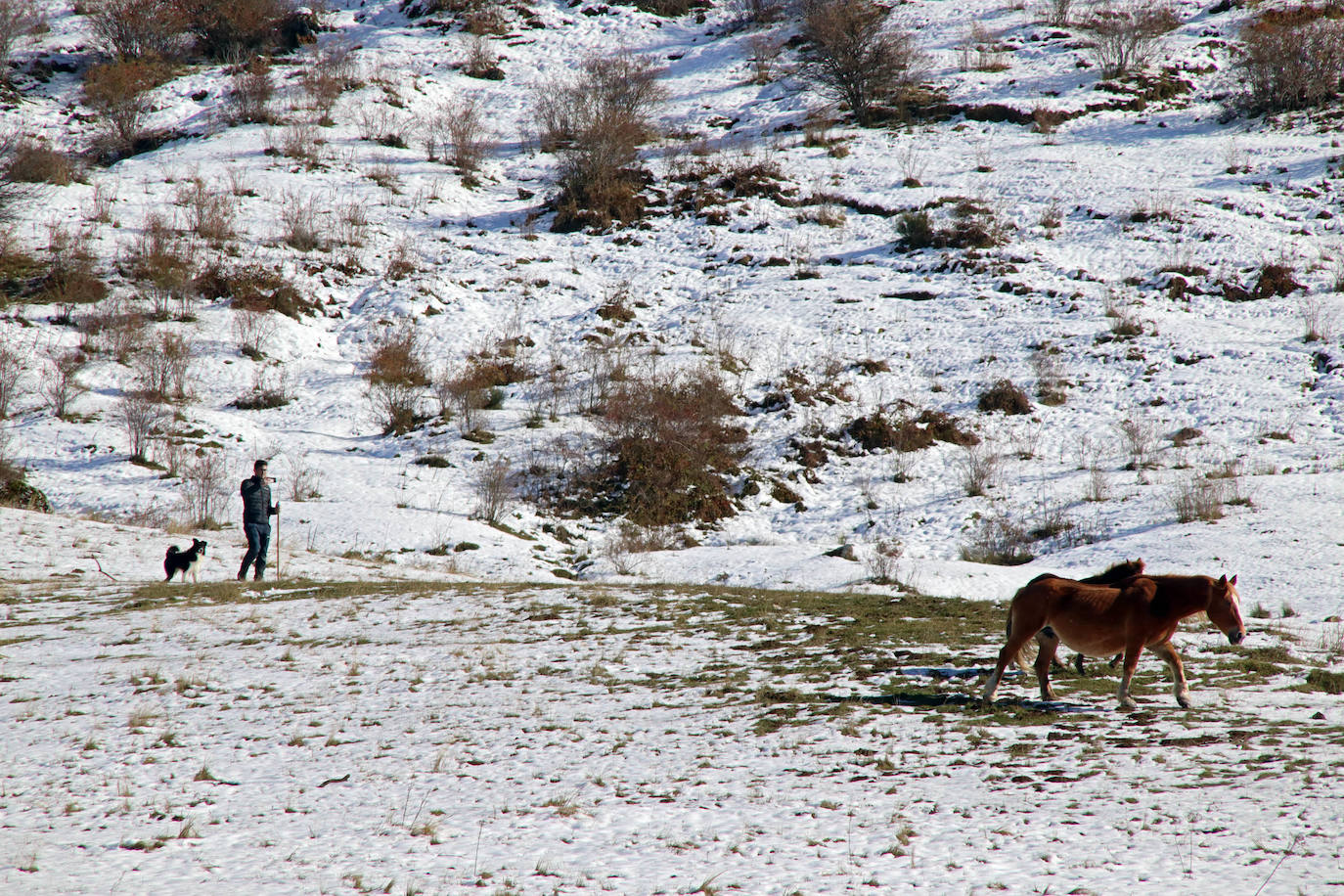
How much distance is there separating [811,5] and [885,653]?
5386 centimetres

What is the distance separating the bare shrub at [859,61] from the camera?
45.4 metres

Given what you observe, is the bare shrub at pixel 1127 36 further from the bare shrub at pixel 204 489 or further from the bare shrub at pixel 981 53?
the bare shrub at pixel 204 489

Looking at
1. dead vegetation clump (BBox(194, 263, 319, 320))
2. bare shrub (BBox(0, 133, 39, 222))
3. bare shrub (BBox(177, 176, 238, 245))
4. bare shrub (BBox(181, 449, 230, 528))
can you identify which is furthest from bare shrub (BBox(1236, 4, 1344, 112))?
bare shrub (BBox(0, 133, 39, 222))

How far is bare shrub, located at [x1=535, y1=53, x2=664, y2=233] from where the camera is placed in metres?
38.7

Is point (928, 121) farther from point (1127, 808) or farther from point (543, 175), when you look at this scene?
point (1127, 808)

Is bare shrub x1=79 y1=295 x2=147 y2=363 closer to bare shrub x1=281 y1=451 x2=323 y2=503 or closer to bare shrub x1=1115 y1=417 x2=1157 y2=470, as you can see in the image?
bare shrub x1=281 y1=451 x2=323 y2=503

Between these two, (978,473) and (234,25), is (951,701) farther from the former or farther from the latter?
(234,25)

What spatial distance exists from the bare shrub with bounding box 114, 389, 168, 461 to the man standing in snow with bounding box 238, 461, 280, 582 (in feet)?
31.4

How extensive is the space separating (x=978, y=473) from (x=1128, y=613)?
53.0ft

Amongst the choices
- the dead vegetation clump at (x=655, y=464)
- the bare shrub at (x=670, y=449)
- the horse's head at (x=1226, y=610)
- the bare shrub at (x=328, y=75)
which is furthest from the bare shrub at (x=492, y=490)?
the bare shrub at (x=328, y=75)

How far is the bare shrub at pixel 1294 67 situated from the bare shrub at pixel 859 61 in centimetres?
1654

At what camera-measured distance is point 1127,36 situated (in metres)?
45.2

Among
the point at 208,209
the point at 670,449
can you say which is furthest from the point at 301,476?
the point at 208,209

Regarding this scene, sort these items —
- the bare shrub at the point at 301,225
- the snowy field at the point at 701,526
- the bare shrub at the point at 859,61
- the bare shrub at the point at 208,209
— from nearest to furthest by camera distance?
1. the snowy field at the point at 701,526
2. the bare shrub at the point at 208,209
3. the bare shrub at the point at 301,225
4. the bare shrub at the point at 859,61
